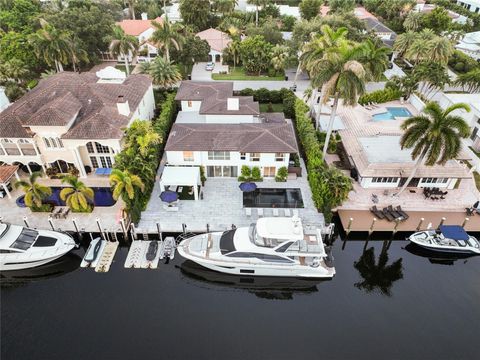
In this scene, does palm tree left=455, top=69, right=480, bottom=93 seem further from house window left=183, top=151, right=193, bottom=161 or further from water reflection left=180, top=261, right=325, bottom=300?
house window left=183, top=151, right=193, bottom=161

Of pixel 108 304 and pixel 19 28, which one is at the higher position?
pixel 19 28

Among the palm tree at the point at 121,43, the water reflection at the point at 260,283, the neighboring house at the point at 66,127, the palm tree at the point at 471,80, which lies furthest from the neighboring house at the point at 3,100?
the palm tree at the point at 471,80

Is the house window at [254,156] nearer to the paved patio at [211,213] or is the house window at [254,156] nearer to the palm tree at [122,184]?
the paved patio at [211,213]

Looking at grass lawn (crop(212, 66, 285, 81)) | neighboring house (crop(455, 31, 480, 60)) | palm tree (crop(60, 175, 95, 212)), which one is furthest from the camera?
neighboring house (crop(455, 31, 480, 60))

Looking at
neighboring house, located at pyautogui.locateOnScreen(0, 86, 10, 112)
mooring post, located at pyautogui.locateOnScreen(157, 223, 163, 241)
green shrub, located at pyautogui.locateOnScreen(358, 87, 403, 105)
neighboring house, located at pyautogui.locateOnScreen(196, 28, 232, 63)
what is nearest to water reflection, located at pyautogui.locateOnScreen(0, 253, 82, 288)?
mooring post, located at pyautogui.locateOnScreen(157, 223, 163, 241)

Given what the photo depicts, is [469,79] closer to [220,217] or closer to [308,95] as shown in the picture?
[308,95]

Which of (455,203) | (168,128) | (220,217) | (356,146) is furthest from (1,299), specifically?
(455,203)
